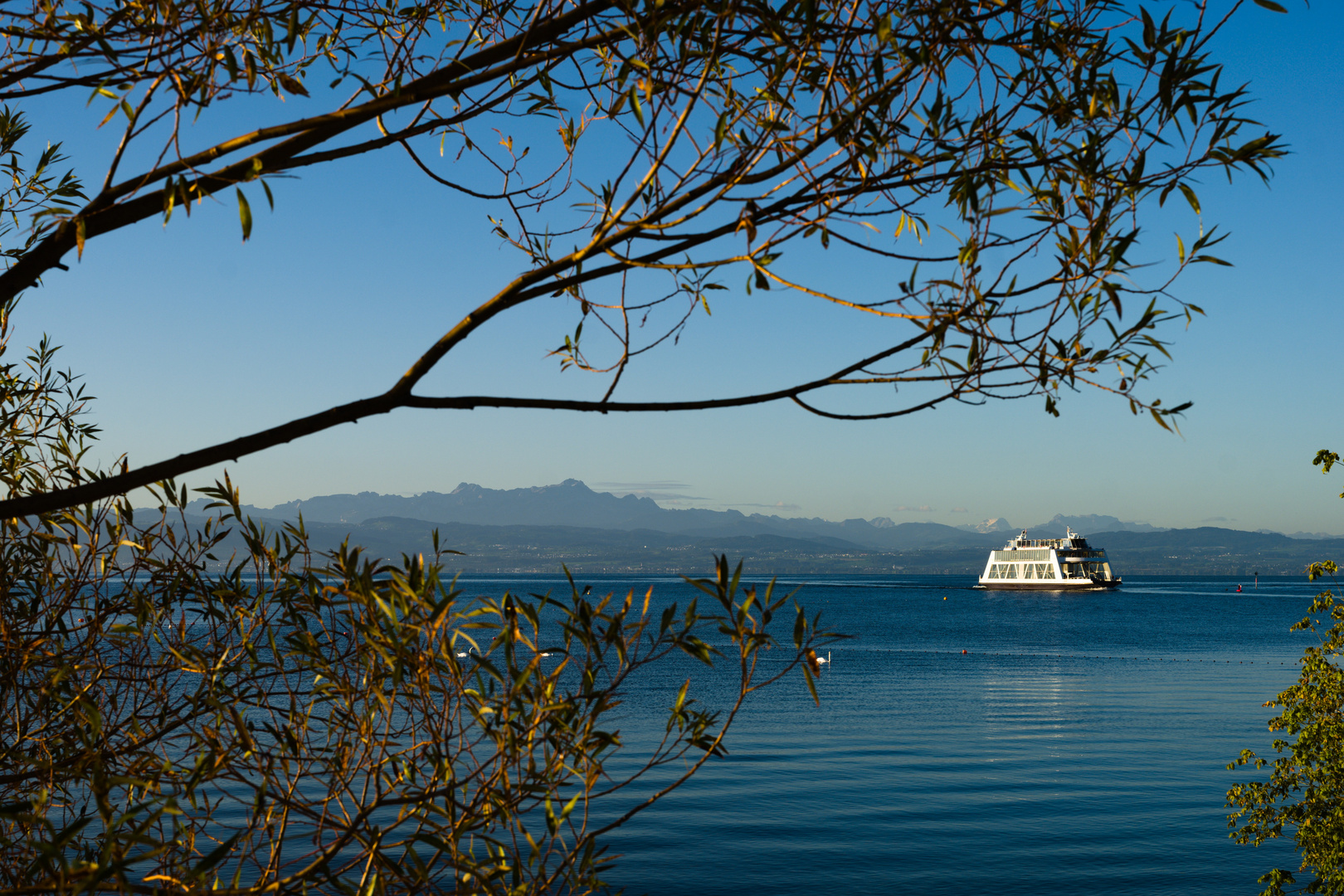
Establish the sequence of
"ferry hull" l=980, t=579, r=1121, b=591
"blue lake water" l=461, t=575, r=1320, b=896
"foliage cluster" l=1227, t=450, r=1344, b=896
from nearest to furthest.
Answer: "foliage cluster" l=1227, t=450, r=1344, b=896, "blue lake water" l=461, t=575, r=1320, b=896, "ferry hull" l=980, t=579, r=1121, b=591

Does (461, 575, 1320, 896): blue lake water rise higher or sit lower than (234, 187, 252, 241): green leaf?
lower

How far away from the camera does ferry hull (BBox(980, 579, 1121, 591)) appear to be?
421ft

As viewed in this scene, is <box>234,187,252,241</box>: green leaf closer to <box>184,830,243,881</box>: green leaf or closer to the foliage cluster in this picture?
<box>184,830,243,881</box>: green leaf

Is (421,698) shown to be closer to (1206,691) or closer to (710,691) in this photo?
(710,691)

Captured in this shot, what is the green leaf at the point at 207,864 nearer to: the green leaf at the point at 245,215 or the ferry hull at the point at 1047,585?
the green leaf at the point at 245,215

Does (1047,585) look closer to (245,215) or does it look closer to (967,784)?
(967,784)

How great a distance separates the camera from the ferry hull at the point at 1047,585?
12838 cm

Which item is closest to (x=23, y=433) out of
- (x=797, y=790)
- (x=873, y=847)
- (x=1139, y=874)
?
(x=873, y=847)

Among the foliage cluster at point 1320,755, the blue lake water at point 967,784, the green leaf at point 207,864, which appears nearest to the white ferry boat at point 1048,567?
the blue lake water at point 967,784

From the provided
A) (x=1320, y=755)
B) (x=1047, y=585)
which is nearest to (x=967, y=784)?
(x=1320, y=755)

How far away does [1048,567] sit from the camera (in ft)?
426

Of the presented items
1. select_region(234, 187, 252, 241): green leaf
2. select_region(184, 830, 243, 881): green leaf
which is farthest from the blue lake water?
select_region(234, 187, 252, 241): green leaf

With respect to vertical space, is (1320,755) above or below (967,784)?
above

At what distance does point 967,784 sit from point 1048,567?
4609 inches
